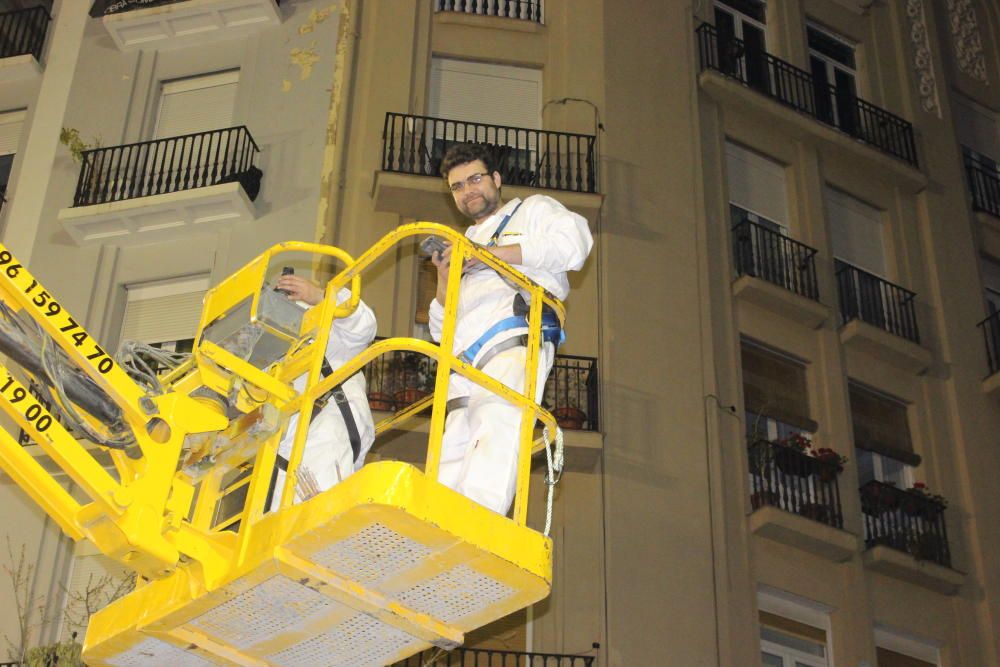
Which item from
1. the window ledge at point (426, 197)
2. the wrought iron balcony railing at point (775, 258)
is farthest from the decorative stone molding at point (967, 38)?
the window ledge at point (426, 197)

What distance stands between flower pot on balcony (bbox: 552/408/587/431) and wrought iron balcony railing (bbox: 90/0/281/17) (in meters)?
6.55

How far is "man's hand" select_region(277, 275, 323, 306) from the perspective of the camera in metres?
7.19

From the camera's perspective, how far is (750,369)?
17.5 metres

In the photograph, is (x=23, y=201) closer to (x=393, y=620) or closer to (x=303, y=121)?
(x=303, y=121)

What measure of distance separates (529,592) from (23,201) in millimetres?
12741

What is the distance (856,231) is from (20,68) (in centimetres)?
1097

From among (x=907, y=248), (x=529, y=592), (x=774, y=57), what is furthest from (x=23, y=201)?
(x=529, y=592)

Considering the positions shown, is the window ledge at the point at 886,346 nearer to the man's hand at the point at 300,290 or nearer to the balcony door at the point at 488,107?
the balcony door at the point at 488,107

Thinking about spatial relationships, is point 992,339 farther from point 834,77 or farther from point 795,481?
point 795,481

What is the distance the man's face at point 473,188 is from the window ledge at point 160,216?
9150mm

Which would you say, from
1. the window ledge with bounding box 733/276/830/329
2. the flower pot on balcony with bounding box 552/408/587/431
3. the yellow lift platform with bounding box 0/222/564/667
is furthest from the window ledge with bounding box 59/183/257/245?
the yellow lift platform with bounding box 0/222/564/667

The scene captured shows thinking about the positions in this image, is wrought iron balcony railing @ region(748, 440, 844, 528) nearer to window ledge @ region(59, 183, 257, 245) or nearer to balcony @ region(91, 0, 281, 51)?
window ledge @ region(59, 183, 257, 245)

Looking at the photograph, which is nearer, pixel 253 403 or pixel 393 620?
pixel 393 620

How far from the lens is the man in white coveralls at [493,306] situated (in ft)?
21.3
